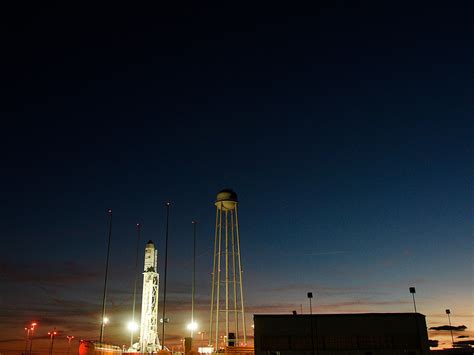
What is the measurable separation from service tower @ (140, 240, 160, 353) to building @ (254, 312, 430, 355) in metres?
50.0

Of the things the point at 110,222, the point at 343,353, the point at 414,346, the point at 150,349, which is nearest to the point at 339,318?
the point at 343,353

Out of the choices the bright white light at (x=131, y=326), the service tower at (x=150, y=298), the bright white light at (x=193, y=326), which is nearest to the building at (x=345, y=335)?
the bright white light at (x=193, y=326)

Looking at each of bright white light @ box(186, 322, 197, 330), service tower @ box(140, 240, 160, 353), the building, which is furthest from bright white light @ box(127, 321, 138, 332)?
the building

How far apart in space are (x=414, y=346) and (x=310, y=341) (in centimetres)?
1151

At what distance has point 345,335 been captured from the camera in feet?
177

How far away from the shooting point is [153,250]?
10175 centimetres

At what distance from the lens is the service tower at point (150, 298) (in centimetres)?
9934

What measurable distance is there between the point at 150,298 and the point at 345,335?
56.6m

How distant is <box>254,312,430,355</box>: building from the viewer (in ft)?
174

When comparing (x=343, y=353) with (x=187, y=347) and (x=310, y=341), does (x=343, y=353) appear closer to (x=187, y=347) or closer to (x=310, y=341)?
(x=310, y=341)

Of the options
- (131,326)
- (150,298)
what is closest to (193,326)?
(131,326)

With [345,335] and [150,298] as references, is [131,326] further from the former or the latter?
[345,335]

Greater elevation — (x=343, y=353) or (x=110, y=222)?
(x=110, y=222)

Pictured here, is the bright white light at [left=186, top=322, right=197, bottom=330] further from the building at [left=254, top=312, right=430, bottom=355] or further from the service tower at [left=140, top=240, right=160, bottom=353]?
the building at [left=254, top=312, right=430, bottom=355]
